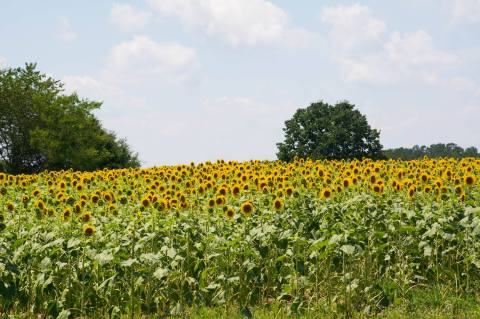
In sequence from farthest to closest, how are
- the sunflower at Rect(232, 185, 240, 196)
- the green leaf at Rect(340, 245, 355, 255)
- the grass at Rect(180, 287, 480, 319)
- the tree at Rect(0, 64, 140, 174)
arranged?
the tree at Rect(0, 64, 140, 174)
the sunflower at Rect(232, 185, 240, 196)
the grass at Rect(180, 287, 480, 319)
the green leaf at Rect(340, 245, 355, 255)

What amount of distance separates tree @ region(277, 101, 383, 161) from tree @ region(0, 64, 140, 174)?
1207cm

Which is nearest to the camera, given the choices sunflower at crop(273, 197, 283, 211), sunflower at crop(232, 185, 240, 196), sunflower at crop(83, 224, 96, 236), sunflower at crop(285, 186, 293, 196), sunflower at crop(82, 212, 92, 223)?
sunflower at crop(83, 224, 96, 236)

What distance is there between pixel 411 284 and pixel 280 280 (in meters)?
2.37

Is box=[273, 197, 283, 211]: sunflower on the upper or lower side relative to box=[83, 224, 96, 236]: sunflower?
upper

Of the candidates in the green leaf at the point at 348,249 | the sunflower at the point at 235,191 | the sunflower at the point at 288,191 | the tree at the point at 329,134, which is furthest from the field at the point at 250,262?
the tree at the point at 329,134

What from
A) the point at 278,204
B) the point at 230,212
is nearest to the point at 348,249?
the point at 278,204

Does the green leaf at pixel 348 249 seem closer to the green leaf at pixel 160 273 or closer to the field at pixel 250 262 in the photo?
the field at pixel 250 262

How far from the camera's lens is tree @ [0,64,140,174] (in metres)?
46.6

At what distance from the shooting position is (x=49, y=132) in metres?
46.5

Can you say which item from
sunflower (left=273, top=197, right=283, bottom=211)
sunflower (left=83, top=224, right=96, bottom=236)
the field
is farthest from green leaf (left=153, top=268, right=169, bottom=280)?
sunflower (left=273, top=197, right=283, bottom=211)

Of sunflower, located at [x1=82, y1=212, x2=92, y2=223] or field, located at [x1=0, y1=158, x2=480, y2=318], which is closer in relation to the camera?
field, located at [x1=0, y1=158, x2=480, y2=318]

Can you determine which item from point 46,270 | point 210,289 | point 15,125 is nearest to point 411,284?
point 210,289

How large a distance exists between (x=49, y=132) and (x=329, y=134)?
66.2ft

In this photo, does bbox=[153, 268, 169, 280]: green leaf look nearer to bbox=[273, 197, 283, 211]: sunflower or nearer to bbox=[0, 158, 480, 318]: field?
bbox=[0, 158, 480, 318]: field
